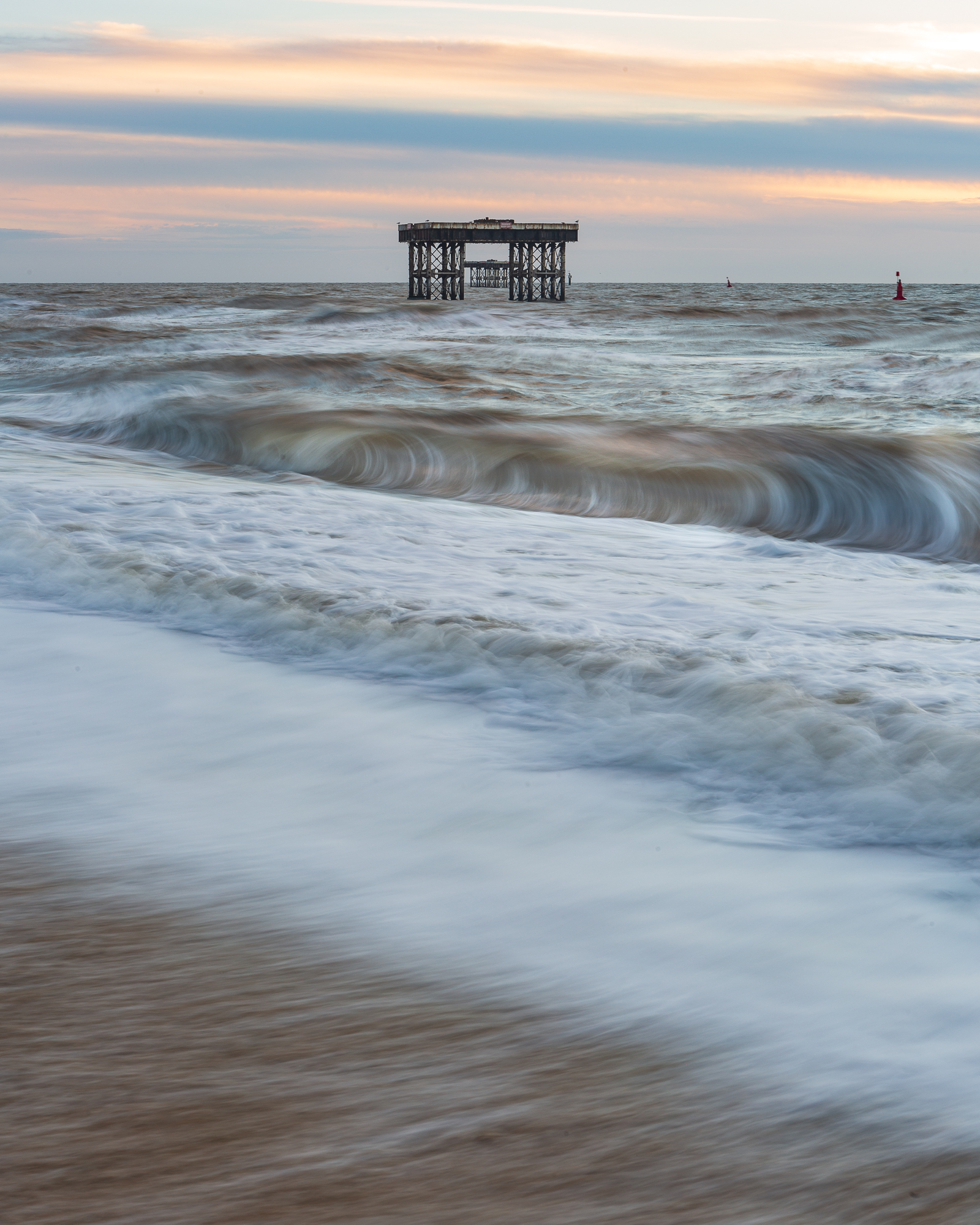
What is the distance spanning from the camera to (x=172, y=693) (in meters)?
2.96

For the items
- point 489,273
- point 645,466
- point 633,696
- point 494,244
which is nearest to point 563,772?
point 633,696

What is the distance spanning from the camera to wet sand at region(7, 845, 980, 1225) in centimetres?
121

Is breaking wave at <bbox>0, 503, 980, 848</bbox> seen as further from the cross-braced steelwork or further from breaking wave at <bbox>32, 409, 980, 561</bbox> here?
the cross-braced steelwork

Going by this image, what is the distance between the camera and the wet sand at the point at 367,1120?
1.21 meters

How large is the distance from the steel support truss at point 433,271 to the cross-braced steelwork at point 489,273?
72.3ft

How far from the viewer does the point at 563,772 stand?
8.04 feet

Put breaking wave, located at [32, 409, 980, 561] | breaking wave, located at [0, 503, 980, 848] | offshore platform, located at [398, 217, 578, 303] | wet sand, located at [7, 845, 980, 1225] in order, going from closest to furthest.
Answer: wet sand, located at [7, 845, 980, 1225] → breaking wave, located at [0, 503, 980, 848] → breaking wave, located at [32, 409, 980, 561] → offshore platform, located at [398, 217, 578, 303]

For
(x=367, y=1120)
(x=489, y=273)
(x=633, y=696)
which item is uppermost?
(x=489, y=273)

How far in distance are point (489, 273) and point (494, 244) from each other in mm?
25635

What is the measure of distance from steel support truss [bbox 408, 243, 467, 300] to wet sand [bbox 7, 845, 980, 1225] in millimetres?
57192

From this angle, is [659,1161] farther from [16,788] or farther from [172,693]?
[172,693]

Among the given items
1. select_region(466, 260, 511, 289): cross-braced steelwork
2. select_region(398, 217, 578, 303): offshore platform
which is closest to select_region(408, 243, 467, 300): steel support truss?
select_region(398, 217, 578, 303): offshore platform

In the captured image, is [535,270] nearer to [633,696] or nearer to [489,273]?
[489,273]

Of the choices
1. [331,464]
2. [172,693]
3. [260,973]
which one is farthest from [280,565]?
[331,464]
